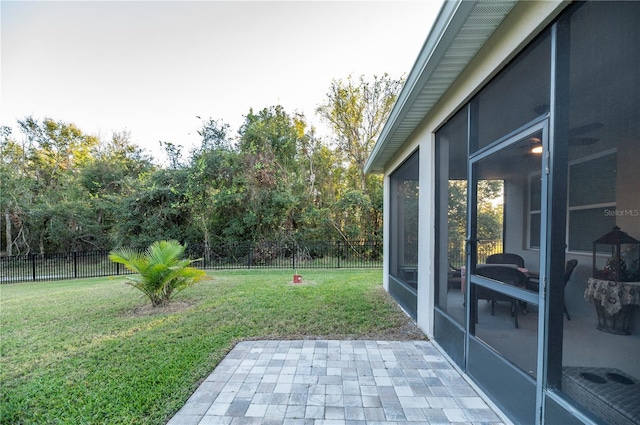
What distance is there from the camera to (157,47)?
26.4 ft

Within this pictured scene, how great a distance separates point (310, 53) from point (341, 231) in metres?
7.11

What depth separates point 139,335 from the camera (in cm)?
368

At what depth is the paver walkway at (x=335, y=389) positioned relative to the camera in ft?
6.57

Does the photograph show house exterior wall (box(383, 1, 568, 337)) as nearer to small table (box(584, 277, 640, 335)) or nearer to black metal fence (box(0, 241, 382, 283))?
small table (box(584, 277, 640, 335))

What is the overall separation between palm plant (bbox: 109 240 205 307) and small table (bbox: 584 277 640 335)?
5.15 m

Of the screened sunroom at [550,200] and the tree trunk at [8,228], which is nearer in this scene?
the screened sunroom at [550,200]

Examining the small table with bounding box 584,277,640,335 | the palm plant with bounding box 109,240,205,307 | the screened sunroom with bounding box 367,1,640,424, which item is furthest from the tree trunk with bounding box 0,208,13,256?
the small table with bounding box 584,277,640,335

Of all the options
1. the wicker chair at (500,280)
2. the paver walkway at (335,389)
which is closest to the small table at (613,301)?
the wicker chair at (500,280)

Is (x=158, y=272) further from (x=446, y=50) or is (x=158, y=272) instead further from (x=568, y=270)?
(x=568, y=270)

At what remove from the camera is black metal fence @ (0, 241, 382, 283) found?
959 cm

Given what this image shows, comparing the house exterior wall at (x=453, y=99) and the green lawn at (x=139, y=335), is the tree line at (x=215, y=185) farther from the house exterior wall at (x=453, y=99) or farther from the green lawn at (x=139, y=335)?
the house exterior wall at (x=453, y=99)

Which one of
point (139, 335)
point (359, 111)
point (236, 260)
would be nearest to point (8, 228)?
point (236, 260)

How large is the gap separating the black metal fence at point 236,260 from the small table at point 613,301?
8.62 m

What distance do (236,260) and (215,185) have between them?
10.7ft
